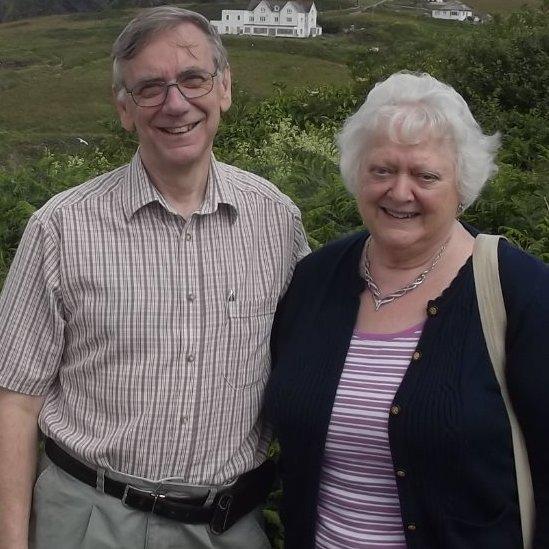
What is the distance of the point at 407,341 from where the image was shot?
2846 millimetres

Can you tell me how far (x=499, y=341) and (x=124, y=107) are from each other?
4.67 feet

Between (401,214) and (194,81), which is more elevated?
(194,81)

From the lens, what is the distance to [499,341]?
2686mm

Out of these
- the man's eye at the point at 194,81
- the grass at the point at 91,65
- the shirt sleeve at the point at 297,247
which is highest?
the man's eye at the point at 194,81

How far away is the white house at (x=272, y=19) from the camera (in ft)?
308

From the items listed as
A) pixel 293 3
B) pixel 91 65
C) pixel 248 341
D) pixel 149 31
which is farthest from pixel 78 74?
pixel 248 341

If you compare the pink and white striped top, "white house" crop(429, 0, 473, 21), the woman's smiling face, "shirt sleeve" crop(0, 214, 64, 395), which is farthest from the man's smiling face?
"white house" crop(429, 0, 473, 21)

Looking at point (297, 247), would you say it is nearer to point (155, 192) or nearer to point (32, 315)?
point (155, 192)

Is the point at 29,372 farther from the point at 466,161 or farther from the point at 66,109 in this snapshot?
the point at 66,109

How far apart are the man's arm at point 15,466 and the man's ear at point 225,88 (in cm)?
117

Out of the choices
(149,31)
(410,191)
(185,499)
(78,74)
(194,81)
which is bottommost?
(78,74)

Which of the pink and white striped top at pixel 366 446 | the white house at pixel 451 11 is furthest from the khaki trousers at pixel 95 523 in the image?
the white house at pixel 451 11

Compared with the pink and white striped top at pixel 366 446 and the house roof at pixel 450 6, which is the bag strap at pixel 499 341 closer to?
the pink and white striped top at pixel 366 446

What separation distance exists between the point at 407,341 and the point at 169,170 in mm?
951
